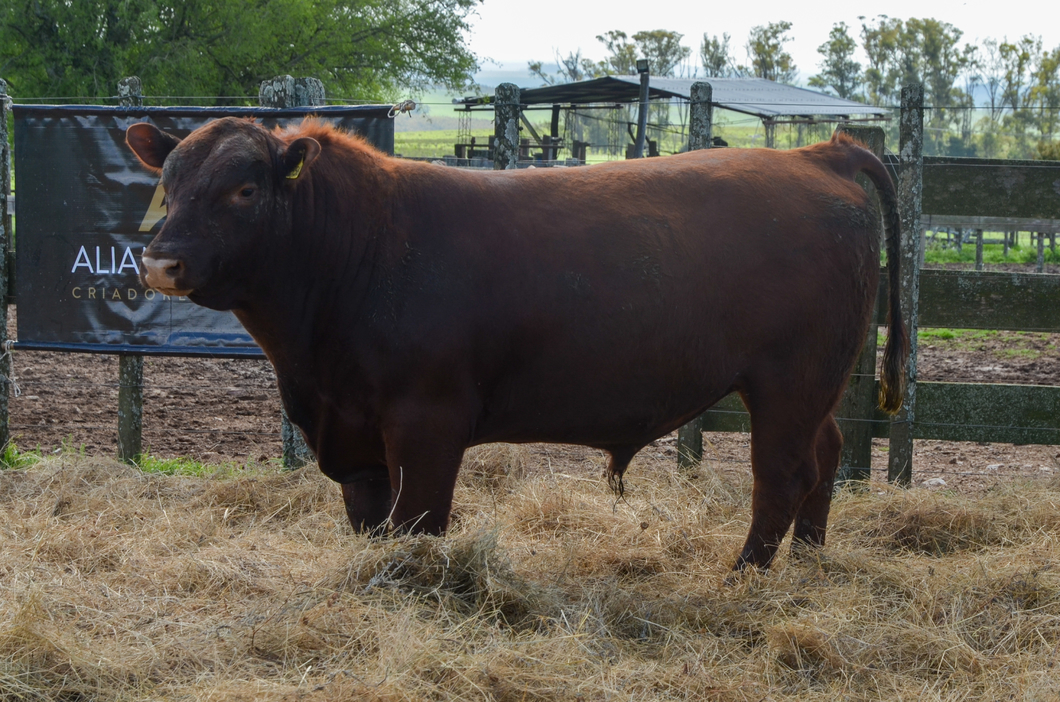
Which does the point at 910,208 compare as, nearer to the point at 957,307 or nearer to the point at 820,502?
the point at 957,307

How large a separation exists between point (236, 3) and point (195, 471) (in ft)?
65.0

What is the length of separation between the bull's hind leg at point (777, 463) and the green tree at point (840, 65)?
193ft

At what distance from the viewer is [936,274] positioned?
5508 mm


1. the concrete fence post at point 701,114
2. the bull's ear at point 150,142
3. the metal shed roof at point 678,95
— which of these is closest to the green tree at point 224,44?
the metal shed roof at point 678,95

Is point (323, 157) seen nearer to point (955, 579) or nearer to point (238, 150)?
point (238, 150)

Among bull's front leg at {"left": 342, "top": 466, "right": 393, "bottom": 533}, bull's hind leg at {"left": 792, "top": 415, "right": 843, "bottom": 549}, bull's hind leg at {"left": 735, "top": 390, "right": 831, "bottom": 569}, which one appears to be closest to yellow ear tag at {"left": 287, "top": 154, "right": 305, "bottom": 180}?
bull's front leg at {"left": 342, "top": 466, "right": 393, "bottom": 533}

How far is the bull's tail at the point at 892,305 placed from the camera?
462cm

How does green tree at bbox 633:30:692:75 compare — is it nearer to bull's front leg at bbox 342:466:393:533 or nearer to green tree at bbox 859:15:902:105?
green tree at bbox 859:15:902:105

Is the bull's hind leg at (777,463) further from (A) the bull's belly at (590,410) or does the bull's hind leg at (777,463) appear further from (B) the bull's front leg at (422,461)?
(B) the bull's front leg at (422,461)

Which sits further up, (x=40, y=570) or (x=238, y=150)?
(x=238, y=150)

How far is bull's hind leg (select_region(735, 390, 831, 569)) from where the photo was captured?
4.14m

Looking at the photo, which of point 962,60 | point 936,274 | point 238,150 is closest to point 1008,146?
point 962,60

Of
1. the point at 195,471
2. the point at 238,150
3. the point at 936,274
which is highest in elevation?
the point at 238,150

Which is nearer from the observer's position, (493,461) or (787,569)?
(787,569)
